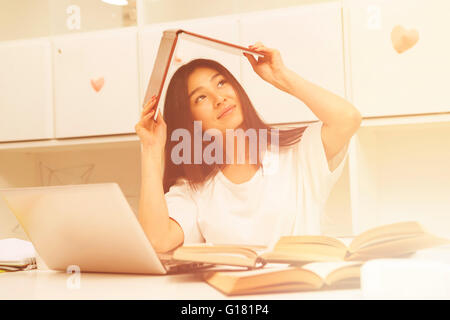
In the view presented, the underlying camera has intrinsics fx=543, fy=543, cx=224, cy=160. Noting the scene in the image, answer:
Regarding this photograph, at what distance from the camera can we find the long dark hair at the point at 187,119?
163cm

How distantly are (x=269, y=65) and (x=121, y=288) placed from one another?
39.7 inches

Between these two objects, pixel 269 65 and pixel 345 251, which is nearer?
pixel 345 251

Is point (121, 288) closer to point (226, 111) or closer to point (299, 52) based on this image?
point (226, 111)

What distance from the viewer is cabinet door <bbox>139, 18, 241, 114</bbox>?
5.68 ft

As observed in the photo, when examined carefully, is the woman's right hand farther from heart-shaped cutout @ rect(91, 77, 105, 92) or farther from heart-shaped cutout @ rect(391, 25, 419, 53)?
heart-shaped cutout @ rect(391, 25, 419, 53)

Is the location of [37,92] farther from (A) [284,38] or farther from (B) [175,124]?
(A) [284,38]

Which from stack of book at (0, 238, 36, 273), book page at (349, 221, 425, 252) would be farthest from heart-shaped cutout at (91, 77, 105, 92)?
book page at (349, 221, 425, 252)

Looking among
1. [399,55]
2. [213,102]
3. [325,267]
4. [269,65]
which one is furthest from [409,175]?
[325,267]

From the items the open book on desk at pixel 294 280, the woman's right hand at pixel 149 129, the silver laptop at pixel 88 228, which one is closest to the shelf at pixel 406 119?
the woman's right hand at pixel 149 129

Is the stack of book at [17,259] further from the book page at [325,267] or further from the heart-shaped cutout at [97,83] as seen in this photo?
the heart-shaped cutout at [97,83]

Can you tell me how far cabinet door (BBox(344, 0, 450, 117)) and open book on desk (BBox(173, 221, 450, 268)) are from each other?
969 millimetres

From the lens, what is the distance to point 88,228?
0.84 meters

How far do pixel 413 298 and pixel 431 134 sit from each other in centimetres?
146

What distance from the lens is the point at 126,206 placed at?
2.52 feet
